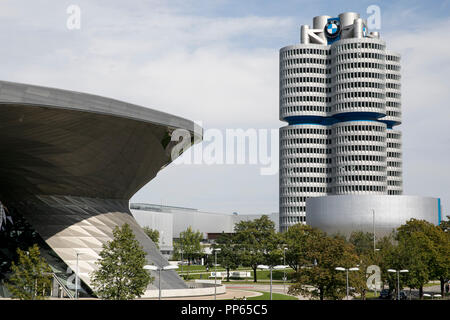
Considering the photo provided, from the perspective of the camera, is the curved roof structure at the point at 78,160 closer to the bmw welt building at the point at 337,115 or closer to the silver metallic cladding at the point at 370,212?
the silver metallic cladding at the point at 370,212

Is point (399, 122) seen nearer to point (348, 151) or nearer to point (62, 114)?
point (348, 151)

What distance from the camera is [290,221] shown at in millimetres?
186250

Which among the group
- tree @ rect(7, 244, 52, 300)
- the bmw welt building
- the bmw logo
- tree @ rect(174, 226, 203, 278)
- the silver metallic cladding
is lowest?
tree @ rect(174, 226, 203, 278)

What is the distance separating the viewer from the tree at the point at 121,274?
40562 mm

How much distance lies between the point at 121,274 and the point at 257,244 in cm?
5449

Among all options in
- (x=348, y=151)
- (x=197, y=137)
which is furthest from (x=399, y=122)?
(x=197, y=137)

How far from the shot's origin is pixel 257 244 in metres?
93.8

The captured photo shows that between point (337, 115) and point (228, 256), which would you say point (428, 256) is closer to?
point (228, 256)

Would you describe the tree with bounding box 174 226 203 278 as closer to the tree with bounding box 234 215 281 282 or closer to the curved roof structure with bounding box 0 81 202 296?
the tree with bounding box 234 215 281 282

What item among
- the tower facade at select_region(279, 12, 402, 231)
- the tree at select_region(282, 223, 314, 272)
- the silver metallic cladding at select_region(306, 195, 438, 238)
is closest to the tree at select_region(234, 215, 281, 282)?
the tree at select_region(282, 223, 314, 272)

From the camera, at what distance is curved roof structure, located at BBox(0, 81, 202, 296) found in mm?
38219

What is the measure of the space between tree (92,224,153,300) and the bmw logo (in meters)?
164

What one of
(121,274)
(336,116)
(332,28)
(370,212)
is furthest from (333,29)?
(121,274)
